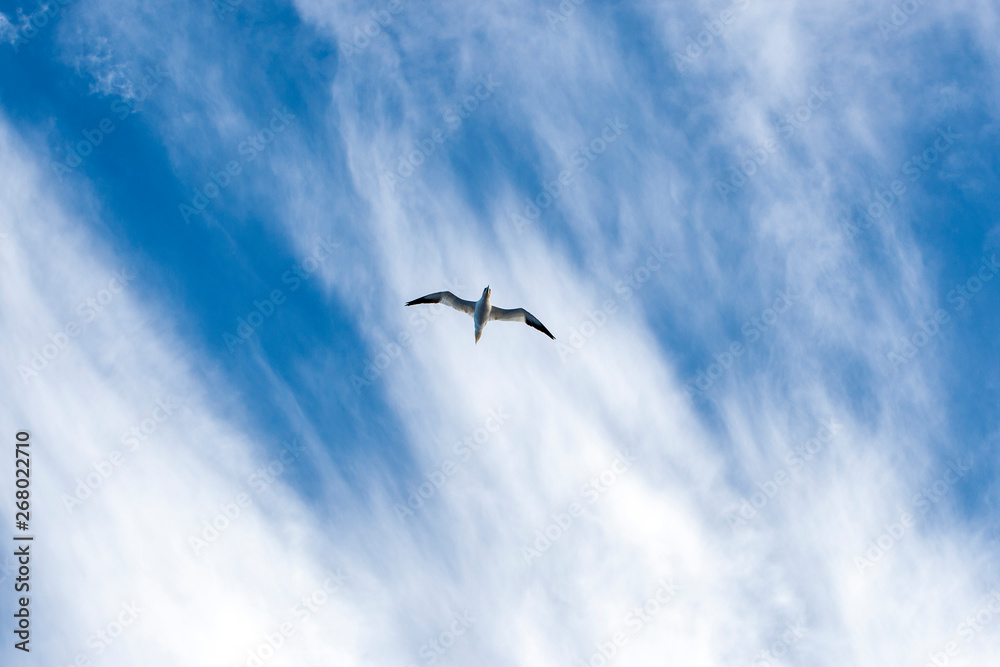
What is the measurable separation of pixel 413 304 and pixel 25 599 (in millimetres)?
43939

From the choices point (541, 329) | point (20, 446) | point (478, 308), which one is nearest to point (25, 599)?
point (20, 446)

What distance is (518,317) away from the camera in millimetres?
71375

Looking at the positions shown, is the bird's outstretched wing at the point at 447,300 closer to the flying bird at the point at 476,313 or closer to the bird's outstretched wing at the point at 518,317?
the flying bird at the point at 476,313

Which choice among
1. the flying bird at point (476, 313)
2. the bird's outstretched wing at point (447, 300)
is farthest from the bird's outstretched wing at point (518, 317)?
the bird's outstretched wing at point (447, 300)

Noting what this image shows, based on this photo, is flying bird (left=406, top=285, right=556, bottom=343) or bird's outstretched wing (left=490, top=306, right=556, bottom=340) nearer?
flying bird (left=406, top=285, right=556, bottom=343)

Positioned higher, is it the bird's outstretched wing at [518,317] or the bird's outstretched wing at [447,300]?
the bird's outstretched wing at [518,317]

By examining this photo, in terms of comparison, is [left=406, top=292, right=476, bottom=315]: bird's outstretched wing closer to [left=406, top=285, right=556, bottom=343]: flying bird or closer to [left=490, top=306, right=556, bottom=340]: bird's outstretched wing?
[left=406, top=285, right=556, bottom=343]: flying bird

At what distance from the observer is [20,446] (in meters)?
56.2

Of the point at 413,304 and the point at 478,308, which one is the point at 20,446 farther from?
the point at 478,308

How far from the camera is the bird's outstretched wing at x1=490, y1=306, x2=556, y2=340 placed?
70.6 meters

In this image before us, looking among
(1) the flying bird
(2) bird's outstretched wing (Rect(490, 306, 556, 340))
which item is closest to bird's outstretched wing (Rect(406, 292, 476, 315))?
(1) the flying bird

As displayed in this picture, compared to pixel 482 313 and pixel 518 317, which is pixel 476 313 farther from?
pixel 518 317

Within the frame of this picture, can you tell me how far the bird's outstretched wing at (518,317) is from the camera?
2781 inches

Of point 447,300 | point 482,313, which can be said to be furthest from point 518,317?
point 447,300
